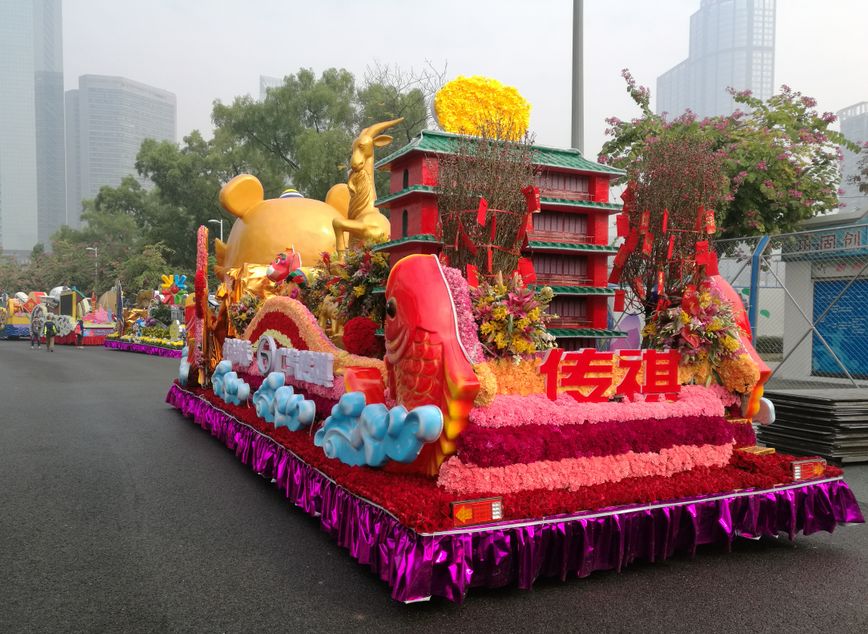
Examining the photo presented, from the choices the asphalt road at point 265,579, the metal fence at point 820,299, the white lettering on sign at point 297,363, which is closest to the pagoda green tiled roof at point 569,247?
the white lettering on sign at point 297,363

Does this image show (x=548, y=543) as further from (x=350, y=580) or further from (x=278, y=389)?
(x=278, y=389)

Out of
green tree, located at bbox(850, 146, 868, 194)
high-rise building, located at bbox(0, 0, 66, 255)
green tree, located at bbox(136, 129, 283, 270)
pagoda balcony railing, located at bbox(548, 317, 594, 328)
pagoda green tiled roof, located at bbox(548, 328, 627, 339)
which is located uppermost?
high-rise building, located at bbox(0, 0, 66, 255)

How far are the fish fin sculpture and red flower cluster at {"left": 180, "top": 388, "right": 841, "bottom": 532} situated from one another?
0.72 feet

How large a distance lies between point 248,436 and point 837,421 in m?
5.86

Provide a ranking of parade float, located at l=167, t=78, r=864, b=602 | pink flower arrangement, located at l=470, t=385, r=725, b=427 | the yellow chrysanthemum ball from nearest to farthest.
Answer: parade float, located at l=167, t=78, r=864, b=602, pink flower arrangement, located at l=470, t=385, r=725, b=427, the yellow chrysanthemum ball

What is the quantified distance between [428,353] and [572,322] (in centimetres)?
263

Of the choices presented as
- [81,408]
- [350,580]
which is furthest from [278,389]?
[81,408]

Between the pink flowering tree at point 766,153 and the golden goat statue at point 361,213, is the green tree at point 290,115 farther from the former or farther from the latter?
the golden goat statue at point 361,213

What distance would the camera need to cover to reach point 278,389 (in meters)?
6.09

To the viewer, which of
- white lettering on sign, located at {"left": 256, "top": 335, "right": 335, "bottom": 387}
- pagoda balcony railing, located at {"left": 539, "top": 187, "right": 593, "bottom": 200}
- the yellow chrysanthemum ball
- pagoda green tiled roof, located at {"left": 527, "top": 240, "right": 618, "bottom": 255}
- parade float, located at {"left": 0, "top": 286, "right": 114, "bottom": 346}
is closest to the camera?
white lettering on sign, located at {"left": 256, "top": 335, "right": 335, "bottom": 387}

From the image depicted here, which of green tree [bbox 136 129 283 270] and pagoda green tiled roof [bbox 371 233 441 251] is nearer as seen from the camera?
pagoda green tiled roof [bbox 371 233 441 251]

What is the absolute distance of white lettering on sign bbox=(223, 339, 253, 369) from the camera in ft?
25.1

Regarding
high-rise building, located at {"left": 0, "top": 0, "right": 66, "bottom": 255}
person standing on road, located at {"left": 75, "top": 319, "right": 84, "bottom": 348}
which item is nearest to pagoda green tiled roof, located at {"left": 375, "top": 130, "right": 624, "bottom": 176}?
person standing on road, located at {"left": 75, "top": 319, "right": 84, "bottom": 348}

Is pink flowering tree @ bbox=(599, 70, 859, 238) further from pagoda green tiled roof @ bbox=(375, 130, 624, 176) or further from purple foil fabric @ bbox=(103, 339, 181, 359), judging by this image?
purple foil fabric @ bbox=(103, 339, 181, 359)
